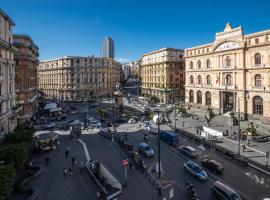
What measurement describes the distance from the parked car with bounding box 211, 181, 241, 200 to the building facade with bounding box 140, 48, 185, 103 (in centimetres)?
6368

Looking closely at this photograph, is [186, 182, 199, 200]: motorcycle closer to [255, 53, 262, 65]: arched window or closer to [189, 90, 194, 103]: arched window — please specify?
[255, 53, 262, 65]: arched window

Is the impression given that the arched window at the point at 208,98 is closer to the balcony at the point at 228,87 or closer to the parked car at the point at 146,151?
the balcony at the point at 228,87

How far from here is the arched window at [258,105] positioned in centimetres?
5203

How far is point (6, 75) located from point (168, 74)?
211 feet

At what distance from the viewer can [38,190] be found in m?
24.1

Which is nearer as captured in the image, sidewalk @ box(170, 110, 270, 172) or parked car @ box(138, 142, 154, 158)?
sidewalk @ box(170, 110, 270, 172)

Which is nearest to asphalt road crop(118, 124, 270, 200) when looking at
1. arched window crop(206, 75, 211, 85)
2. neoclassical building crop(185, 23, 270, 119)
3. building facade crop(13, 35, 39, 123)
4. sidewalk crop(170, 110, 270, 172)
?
sidewalk crop(170, 110, 270, 172)

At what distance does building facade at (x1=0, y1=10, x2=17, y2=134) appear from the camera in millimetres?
34500

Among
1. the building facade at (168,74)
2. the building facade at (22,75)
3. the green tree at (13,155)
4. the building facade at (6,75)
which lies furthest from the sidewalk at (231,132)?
the building facade at (22,75)

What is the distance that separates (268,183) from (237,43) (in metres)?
40.8

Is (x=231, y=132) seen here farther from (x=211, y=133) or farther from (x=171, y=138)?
(x=171, y=138)

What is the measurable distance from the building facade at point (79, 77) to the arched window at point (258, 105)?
254 feet

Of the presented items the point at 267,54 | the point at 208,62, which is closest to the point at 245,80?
the point at 267,54

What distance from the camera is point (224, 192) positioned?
20.9 metres
